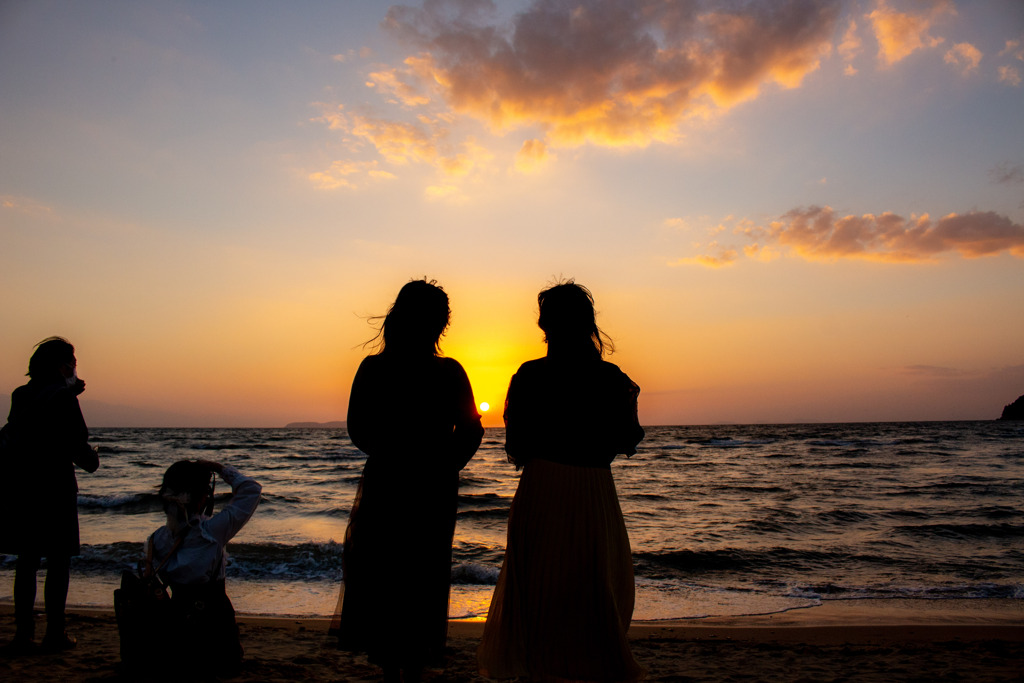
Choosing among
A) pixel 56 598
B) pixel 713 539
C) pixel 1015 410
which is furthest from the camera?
pixel 1015 410

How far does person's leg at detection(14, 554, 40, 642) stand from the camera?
11.3 feet

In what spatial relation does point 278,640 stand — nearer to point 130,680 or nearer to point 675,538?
point 130,680

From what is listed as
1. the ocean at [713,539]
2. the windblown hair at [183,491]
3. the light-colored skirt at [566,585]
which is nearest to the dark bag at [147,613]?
the windblown hair at [183,491]

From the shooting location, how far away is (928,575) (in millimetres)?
7719

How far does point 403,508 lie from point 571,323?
1024 mm

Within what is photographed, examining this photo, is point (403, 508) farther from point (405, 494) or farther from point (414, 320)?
point (414, 320)

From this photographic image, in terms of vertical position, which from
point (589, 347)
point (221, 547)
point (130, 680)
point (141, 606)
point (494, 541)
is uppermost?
point (589, 347)

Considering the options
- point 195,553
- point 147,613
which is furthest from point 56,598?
point 195,553

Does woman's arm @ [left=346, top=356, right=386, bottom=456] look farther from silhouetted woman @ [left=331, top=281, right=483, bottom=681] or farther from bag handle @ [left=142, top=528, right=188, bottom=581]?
bag handle @ [left=142, top=528, right=188, bottom=581]

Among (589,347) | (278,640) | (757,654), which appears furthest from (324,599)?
(589,347)

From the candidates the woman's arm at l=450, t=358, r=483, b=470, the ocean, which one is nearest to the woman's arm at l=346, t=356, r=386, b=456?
the woman's arm at l=450, t=358, r=483, b=470

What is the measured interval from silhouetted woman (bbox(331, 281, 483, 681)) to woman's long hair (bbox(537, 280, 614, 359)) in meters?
0.45

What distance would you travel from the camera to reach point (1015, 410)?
99.1 m

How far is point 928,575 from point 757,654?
4.78 metres
